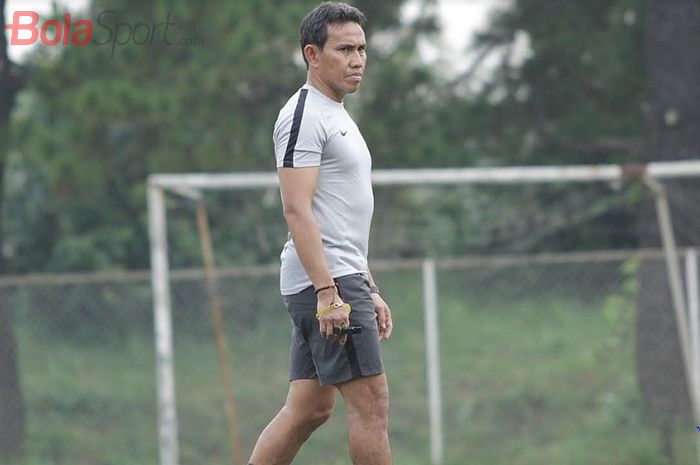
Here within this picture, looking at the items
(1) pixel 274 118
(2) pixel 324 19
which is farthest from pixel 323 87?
(1) pixel 274 118

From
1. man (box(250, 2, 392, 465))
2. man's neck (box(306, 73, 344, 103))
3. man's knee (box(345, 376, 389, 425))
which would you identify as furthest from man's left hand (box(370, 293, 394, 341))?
man's neck (box(306, 73, 344, 103))

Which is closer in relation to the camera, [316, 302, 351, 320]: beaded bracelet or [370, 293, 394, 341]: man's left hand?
[316, 302, 351, 320]: beaded bracelet

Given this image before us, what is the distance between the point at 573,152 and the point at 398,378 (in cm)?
325

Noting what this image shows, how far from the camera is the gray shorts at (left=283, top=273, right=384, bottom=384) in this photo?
438cm

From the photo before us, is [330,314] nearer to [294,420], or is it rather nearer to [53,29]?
[294,420]

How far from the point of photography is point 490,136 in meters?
12.3

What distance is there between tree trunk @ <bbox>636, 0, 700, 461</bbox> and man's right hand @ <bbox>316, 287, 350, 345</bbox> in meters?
6.43

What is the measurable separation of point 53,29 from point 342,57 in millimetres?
6662

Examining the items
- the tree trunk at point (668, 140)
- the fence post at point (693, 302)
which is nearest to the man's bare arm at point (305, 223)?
the fence post at point (693, 302)

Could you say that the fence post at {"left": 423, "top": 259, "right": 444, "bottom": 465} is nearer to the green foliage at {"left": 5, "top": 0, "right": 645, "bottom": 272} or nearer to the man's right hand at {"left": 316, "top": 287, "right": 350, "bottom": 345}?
the green foliage at {"left": 5, "top": 0, "right": 645, "bottom": 272}

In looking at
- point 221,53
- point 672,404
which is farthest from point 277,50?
point 672,404

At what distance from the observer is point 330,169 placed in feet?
14.4

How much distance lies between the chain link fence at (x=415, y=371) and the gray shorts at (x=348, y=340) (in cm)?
483

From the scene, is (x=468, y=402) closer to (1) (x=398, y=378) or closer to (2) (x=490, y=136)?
(1) (x=398, y=378)
